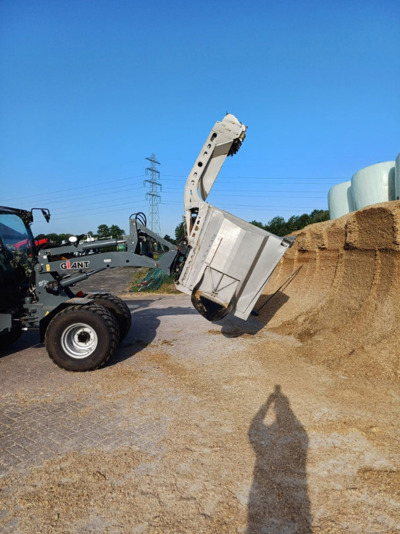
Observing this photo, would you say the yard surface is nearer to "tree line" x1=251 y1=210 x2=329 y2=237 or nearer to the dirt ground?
the dirt ground

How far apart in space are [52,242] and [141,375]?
2.84 m

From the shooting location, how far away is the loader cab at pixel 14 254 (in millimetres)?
5688

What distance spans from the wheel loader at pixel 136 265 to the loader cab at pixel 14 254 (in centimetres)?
2

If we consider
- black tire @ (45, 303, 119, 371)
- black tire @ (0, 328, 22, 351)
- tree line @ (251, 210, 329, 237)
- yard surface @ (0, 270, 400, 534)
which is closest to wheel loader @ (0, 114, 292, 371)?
black tire @ (45, 303, 119, 371)

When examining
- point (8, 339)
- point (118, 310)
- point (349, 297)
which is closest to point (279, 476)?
point (118, 310)

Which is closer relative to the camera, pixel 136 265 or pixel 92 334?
pixel 92 334

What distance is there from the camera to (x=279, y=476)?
2.85 meters

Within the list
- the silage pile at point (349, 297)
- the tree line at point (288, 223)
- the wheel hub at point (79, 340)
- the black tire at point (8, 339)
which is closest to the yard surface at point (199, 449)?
the wheel hub at point (79, 340)

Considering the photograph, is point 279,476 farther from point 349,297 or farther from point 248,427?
point 349,297

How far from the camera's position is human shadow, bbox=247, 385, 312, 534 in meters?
2.41

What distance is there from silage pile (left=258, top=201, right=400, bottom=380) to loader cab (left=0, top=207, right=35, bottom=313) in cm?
493

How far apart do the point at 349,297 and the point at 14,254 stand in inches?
246

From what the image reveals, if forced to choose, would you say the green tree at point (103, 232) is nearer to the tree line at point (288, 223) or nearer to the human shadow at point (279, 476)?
the human shadow at point (279, 476)

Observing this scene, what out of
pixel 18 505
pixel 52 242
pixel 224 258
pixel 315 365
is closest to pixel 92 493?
pixel 18 505
